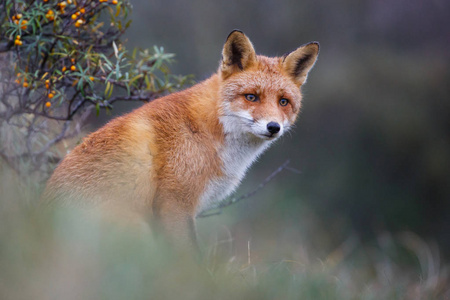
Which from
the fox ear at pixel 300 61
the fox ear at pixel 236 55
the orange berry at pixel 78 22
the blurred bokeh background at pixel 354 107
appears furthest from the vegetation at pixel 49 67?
the blurred bokeh background at pixel 354 107

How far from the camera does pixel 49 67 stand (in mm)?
4969

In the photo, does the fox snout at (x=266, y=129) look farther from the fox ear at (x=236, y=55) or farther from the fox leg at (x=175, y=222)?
the fox leg at (x=175, y=222)

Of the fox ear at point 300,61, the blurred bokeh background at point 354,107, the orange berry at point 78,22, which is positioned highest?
the orange berry at point 78,22

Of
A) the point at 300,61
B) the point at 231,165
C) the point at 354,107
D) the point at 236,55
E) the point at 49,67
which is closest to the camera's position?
the point at 231,165

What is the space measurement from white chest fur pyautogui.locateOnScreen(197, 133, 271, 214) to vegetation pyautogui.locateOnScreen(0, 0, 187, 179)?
3.98ft

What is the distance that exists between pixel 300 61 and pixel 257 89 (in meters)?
0.58

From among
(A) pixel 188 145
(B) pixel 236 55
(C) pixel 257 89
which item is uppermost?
(B) pixel 236 55

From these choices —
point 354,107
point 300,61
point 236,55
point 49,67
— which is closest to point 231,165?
point 236,55

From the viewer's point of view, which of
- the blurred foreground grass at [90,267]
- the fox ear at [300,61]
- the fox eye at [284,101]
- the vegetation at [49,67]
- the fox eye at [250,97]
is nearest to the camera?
the blurred foreground grass at [90,267]

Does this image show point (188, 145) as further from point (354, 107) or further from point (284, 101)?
point (354, 107)

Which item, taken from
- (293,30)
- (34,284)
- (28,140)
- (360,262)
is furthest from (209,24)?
(34,284)

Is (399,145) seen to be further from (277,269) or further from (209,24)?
(277,269)

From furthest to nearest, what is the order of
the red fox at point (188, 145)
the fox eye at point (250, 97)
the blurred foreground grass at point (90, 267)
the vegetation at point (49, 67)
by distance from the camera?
1. the vegetation at point (49, 67)
2. the fox eye at point (250, 97)
3. the red fox at point (188, 145)
4. the blurred foreground grass at point (90, 267)

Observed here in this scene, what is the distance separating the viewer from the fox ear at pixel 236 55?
4.29m
